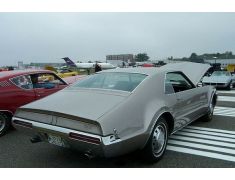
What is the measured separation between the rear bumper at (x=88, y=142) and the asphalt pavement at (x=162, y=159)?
0.61 meters

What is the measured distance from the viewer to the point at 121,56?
119750 mm

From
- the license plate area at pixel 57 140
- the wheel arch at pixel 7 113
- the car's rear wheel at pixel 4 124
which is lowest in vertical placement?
the car's rear wheel at pixel 4 124

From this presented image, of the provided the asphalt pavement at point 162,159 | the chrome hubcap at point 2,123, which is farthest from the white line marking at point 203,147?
the chrome hubcap at point 2,123

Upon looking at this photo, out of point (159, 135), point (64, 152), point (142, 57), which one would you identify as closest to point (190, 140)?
point (159, 135)

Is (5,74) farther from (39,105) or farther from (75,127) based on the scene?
(75,127)

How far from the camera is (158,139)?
164 inches

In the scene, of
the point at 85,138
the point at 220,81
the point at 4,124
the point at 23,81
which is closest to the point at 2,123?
the point at 4,124

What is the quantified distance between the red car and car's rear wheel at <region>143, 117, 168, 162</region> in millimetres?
3482

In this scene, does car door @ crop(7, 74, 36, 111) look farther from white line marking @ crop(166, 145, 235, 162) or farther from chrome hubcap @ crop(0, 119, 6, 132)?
white line marking @ crop(166, 145, 235, 162)

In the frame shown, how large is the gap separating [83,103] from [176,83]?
92.5 inches

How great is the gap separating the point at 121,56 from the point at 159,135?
117 m

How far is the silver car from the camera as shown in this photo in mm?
3350

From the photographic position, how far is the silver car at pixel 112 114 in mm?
3350

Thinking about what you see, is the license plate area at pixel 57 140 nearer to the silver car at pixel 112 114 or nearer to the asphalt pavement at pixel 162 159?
the silver car at pixel 112 114
